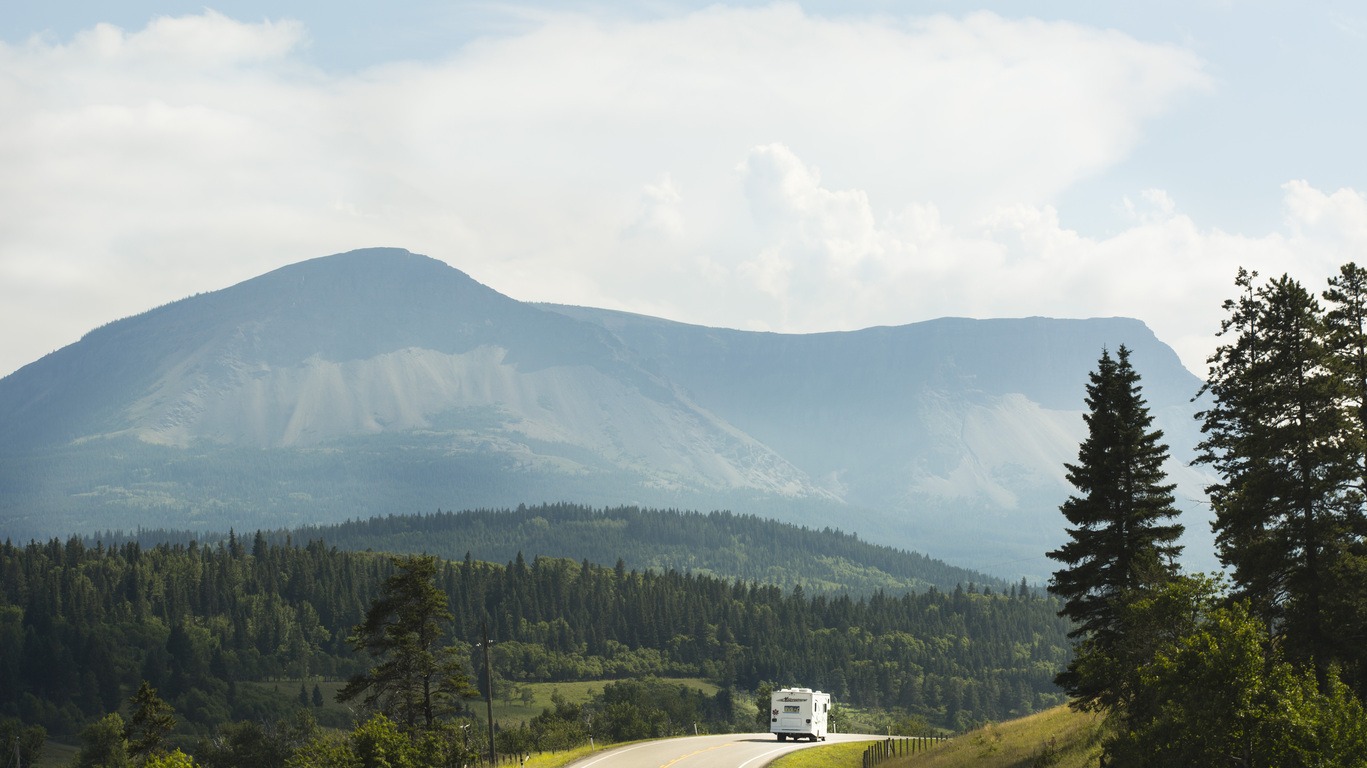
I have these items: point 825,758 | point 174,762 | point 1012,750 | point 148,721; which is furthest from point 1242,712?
point 148,721

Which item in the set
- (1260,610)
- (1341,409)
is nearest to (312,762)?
(1260,610)

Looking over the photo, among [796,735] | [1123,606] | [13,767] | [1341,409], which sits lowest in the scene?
[13,767]

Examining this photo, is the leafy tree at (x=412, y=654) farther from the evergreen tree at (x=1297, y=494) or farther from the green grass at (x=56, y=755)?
the green grass at (x=56, y=755)

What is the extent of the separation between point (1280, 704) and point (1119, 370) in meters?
30.2

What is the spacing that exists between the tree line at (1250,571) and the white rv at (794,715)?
31.4 m

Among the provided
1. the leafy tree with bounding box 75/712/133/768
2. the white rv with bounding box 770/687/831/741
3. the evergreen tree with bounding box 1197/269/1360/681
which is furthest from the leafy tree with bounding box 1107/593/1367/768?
the leafy tree with bounding box 75/712/133/768

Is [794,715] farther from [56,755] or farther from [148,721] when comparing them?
[56,755]

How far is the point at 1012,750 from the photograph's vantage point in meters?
64.2

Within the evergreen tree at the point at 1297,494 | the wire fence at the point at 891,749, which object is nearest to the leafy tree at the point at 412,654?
the wire fence at the point at 891,749

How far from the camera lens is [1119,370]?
2418 inches

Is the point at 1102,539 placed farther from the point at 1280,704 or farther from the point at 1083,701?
the point at 1280,704

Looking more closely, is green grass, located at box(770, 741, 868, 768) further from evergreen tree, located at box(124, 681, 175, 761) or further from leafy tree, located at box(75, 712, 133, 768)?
leafy tree, located at box(75, 712, 133, 768)

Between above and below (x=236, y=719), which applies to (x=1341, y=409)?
above

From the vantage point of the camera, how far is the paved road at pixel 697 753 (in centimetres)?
7006
